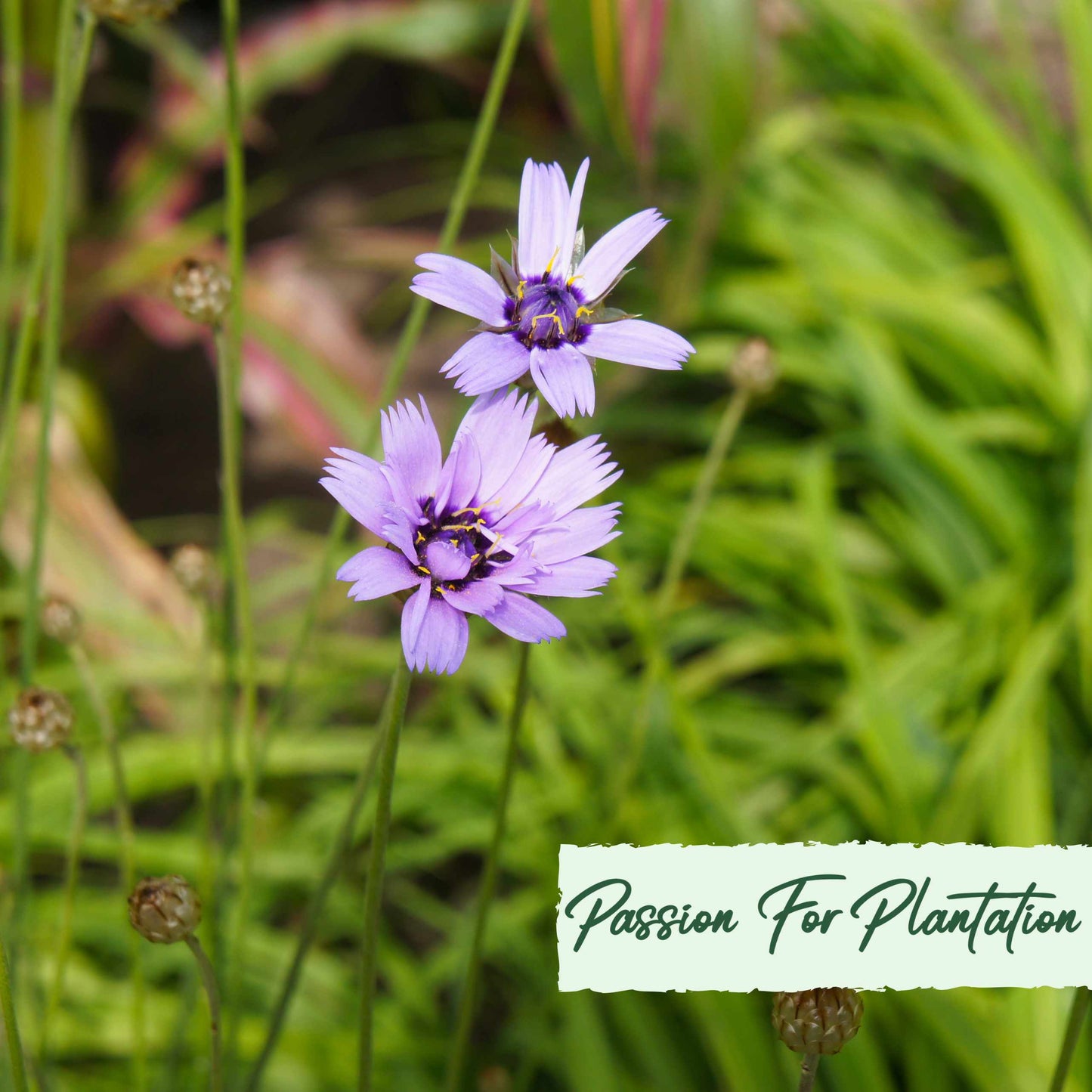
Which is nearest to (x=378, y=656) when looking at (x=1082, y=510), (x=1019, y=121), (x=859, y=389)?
(x=859, y=389)

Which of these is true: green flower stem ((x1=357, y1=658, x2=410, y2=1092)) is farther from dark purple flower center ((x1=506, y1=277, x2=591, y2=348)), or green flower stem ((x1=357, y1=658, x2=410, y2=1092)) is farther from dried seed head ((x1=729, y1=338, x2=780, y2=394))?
dried seed head ((x1=729, y1=338, x2=780, y2=394))

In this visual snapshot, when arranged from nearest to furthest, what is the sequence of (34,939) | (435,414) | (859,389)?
(34,939)
(859,389)
(435,414)

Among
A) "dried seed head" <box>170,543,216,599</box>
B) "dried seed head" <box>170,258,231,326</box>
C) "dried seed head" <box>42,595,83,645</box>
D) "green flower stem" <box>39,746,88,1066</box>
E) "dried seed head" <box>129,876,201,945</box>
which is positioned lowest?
"dried seed head" <box>129,876,201,945</box>

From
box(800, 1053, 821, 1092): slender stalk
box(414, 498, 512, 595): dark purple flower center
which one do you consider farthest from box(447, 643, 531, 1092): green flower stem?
box(800, 1053, 821, 1092): slender stalk

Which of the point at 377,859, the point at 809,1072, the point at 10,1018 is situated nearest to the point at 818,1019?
the point at 809,1072

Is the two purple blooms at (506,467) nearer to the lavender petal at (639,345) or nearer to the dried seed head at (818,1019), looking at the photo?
the lavender petal at (639,345)

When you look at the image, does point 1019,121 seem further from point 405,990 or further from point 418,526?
point 418,526

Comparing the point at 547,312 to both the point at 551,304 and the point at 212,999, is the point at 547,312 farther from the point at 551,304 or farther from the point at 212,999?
the point at 212,999

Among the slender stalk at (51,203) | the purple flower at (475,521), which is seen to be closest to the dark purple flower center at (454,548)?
the purple flower at (475,521)
